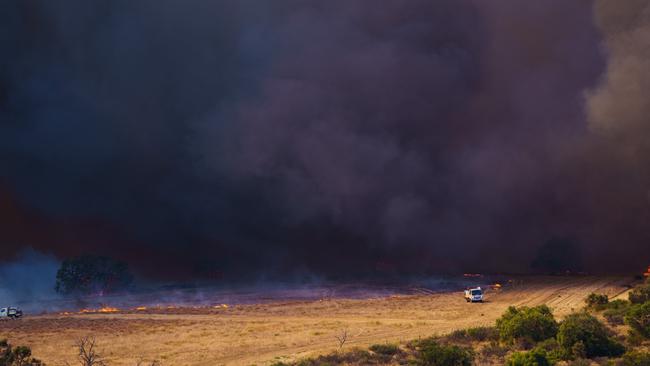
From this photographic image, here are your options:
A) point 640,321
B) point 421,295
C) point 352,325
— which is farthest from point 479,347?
point 421,295

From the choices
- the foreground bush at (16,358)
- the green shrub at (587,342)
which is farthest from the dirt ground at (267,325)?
the green shrub at (587,342)

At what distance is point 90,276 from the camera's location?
318 feet

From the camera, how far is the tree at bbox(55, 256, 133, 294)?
96312 mm

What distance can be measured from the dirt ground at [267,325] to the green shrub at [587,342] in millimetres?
14274

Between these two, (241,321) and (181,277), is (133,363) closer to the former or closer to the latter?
(241,321)

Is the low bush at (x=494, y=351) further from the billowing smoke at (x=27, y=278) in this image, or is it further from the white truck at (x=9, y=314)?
the billowing smoke at (x=27, y=278)

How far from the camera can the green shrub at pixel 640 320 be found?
29609 mm

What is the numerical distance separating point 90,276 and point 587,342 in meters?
90.7

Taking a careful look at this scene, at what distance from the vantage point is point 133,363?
37094mm

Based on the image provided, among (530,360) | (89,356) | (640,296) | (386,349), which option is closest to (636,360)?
(530,360)

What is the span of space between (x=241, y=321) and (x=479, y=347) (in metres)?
31.1

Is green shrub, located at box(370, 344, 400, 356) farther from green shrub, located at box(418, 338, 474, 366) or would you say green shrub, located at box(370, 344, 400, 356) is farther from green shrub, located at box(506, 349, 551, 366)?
green shrub, located at box(506, 349, 551, 366)

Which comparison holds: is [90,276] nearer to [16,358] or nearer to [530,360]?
[16,358]

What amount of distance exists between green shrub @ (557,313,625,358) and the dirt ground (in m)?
14.3
